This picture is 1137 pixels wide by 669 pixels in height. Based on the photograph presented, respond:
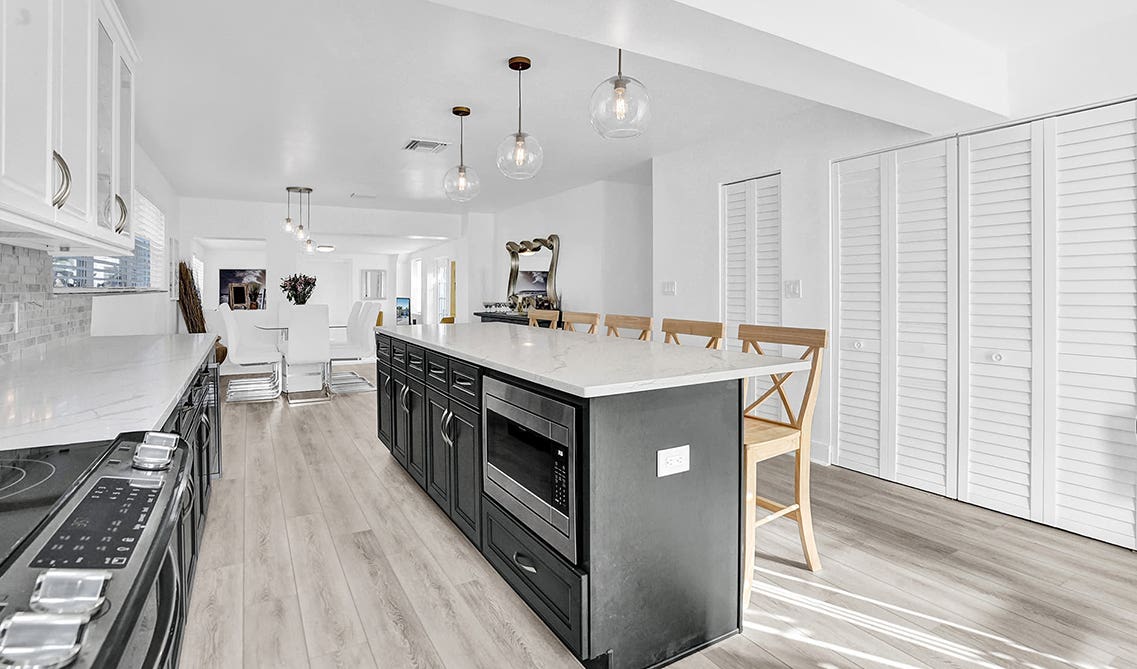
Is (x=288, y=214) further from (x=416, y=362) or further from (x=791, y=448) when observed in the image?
(x=791, y=448)

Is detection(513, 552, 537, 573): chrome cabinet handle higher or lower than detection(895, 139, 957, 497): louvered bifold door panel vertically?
lower

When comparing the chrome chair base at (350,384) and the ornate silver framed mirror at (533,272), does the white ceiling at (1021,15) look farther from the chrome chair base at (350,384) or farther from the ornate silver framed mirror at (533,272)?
the chrome chair base at (350,384)

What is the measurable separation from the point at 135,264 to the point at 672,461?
4.64m

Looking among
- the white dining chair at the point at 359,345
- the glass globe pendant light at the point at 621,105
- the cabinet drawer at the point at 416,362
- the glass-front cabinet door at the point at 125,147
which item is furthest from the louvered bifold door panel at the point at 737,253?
the white dining chair at the point at 359,345

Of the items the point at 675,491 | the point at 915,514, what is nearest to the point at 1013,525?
the point at 915,514

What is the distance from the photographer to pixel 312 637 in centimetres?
194

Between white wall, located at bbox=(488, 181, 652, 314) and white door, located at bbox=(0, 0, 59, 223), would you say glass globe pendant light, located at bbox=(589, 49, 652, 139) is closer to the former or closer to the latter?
white door, located at bbox=(0, 0, 59, 223)

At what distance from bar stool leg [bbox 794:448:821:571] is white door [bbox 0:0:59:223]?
8.29 feet

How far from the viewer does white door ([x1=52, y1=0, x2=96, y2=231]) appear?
161cm

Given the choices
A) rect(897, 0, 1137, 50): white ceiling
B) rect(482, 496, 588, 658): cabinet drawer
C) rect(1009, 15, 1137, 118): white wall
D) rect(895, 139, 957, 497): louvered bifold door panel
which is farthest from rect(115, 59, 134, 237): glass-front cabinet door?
rect(1009, 15, 1137, 118): white wall

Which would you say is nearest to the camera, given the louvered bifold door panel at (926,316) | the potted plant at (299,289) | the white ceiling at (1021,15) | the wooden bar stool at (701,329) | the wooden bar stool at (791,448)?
the wooden bar stool at (791,448)

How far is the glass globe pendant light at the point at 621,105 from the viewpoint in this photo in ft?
7.31

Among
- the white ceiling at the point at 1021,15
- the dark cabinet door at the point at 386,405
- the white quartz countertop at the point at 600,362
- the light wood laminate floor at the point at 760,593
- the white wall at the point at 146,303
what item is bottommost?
the light wood laminate floor at the point at 760,593

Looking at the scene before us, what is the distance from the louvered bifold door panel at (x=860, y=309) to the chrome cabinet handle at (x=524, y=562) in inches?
102
